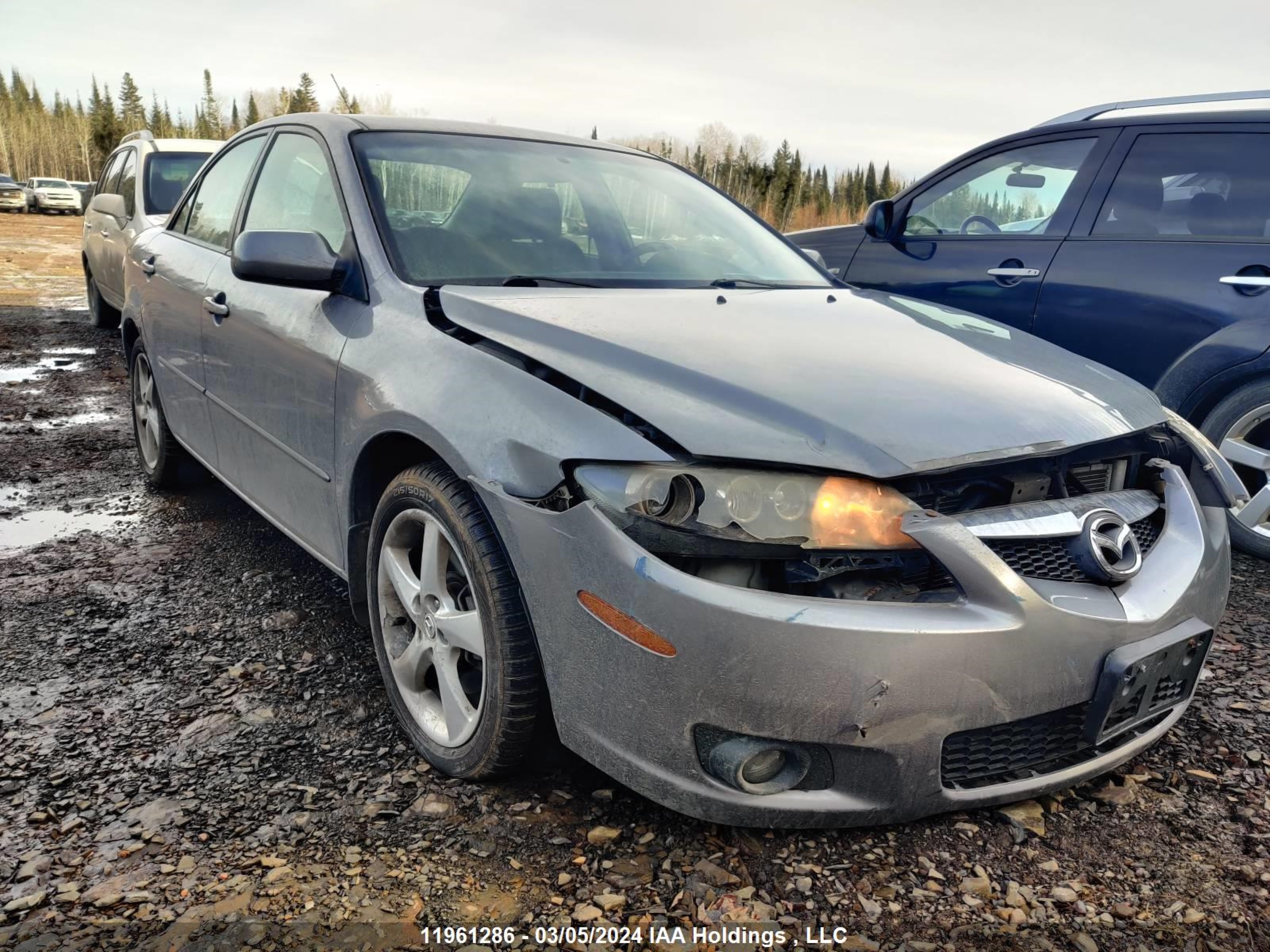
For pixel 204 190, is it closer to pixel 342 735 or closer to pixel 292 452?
pixel 292 452

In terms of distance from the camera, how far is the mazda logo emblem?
1.86 meters

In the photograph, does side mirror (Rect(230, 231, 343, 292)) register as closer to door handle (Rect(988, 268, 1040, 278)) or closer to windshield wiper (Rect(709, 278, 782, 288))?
windshield wiper (Rect(709, 278, 782, 288))

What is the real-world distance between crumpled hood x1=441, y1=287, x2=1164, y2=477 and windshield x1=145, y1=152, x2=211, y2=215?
6.67 m

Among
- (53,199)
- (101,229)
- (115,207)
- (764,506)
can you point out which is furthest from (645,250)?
(53,199)

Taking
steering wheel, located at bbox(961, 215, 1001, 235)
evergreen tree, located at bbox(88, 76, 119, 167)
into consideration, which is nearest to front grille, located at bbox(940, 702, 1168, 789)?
steering wheel, located at bbox(961, 215, 1001, 235)

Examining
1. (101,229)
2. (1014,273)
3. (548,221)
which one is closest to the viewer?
(548,221)

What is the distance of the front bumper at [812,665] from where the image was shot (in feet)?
5.45

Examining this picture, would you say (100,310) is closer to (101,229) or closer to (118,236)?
(101,229)

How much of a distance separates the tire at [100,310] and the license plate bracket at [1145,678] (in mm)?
9935

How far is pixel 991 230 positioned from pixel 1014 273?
0.44 m

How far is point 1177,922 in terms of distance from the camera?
180 centimetres

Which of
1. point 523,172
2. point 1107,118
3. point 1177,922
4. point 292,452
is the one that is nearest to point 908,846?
point 1177,922

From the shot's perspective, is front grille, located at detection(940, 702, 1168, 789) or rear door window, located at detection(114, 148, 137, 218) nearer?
front grille, located at detection(940, 702, 1168, 789)

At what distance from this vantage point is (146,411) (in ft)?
14.8
